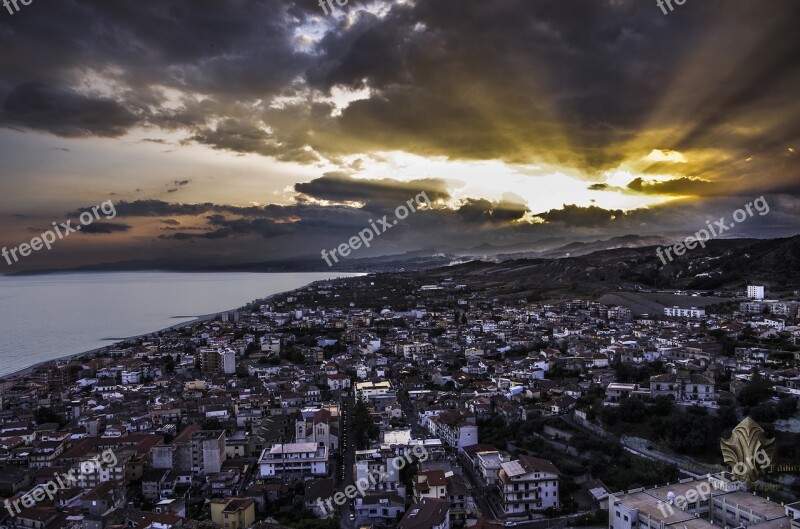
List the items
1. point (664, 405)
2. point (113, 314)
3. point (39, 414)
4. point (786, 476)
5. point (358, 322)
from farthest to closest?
point (113, 314) → point (358, 322) → point (39, 414) → point (664, 405) → point (786, 476)

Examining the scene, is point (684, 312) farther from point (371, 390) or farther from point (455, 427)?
point (455, 427)

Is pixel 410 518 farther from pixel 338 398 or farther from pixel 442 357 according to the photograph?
pixel 442 357

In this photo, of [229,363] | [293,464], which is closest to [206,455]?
[293,464]

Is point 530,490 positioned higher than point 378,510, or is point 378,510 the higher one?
point 530,490

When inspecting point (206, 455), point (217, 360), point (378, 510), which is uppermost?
point (217, 360)

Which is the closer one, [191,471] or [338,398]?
[191,471]

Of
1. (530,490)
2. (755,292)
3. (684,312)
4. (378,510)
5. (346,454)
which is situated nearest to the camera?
(378,510)

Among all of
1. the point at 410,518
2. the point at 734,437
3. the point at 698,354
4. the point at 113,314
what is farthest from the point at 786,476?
the point at 113,314

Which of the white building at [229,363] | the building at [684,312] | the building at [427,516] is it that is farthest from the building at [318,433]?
the building at [684,312]

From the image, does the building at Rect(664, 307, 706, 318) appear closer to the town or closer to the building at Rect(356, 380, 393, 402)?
the town
